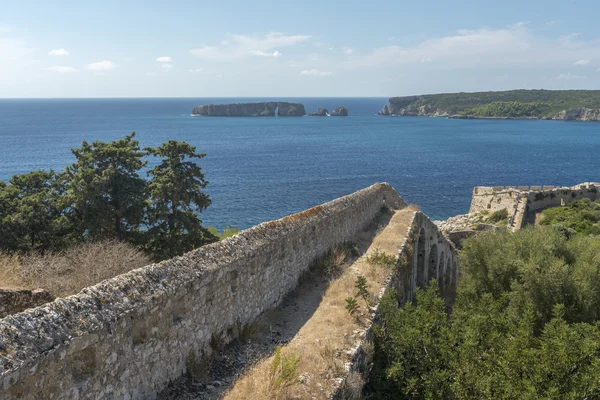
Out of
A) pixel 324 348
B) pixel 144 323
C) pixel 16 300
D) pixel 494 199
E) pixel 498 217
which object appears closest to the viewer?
pixel 144 323

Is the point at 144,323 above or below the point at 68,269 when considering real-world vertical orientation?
above

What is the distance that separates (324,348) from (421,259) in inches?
595

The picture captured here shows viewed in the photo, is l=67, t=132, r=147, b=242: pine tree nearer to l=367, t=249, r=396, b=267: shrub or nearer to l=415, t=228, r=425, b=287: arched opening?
l=367, t=249, r=396, b=267: shrub

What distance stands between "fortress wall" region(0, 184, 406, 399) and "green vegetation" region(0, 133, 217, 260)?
11.5m

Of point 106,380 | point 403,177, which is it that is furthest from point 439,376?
point 403,177

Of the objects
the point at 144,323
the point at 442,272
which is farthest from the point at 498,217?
the point at 144,323

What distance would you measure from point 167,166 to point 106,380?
17.9 metres

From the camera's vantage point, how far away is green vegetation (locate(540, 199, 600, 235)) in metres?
43.8

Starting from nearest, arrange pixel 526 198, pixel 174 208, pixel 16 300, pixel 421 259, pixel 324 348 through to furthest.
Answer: pixel 16 300 < pixel 324 348 < pixel 174 208 < pixel 421 259 < pixel 526 198

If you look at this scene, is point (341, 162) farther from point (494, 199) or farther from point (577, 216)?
point (577, 216)

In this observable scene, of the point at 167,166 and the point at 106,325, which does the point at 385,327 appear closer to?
the point at 106,325

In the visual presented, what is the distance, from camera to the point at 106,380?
5.42 metres

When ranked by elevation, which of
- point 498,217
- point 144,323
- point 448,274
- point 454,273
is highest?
point 144,323

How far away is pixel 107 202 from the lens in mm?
20375
